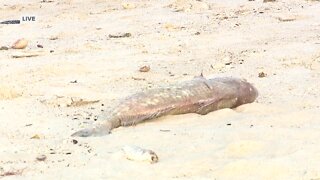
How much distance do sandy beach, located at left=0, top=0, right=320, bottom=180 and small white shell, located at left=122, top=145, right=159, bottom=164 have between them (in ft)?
0.14

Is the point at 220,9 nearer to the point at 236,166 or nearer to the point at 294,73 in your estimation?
the point at 294,73

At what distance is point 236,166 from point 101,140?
975 millimetres

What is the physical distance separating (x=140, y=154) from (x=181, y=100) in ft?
3.73

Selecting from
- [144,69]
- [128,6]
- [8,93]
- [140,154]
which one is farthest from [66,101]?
[128,6]

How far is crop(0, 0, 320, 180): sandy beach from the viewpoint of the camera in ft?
12.0

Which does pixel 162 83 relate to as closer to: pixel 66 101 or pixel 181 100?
pixel 66 101

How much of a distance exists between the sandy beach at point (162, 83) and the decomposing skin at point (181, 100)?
0.23 ft

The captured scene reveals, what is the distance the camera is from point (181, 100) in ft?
15.8

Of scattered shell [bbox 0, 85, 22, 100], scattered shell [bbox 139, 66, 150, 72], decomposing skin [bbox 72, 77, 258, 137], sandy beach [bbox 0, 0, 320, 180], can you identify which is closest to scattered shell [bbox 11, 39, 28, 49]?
sandy beach [bbox 0, 0, 320, 180]

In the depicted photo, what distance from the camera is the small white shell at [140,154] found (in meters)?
3.70

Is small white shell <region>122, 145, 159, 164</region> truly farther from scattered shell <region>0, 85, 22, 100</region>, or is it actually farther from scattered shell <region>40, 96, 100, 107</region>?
scattered shell <region>0, 85, 22, 100</region>

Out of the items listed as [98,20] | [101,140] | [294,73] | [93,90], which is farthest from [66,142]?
[98,20]

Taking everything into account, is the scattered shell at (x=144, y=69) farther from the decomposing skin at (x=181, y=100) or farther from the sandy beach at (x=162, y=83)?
the decomposing skin at (x=181, y=100)

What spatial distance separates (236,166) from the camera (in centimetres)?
355
